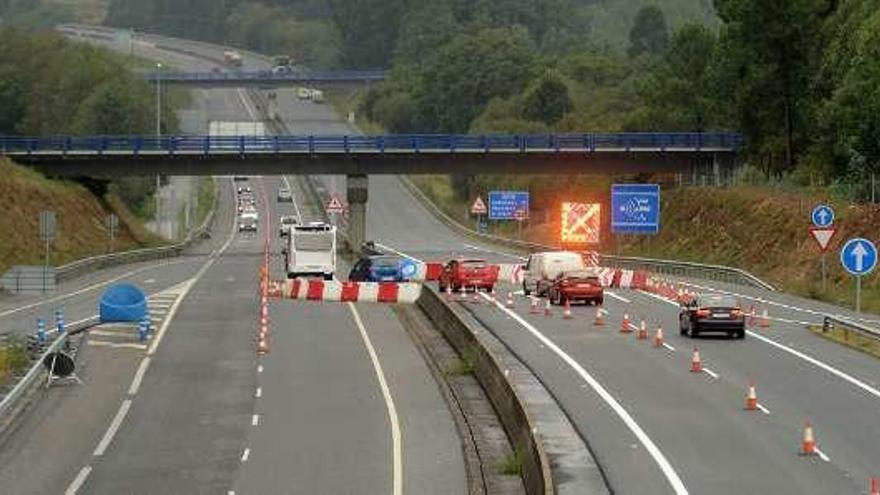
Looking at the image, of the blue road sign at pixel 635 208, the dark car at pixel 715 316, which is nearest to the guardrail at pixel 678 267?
the blue road sign at pixel 635 208

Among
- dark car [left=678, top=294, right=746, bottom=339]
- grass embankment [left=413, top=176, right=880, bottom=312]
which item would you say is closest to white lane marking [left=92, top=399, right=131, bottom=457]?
dark car [left=678, top=294, right=746, bottom=339]

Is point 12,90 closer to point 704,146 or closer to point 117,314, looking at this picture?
point 704,146

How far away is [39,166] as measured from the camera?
105 meters

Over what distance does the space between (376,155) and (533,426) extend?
256ft

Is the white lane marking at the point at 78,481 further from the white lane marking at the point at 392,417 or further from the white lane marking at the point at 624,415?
the white lane marking at the point at 624,415

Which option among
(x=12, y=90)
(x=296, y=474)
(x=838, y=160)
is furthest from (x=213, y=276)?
(x=12, y=90)

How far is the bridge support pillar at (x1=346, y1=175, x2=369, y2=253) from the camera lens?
10575 cm

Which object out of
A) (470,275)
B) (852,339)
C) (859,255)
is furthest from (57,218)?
(859,255)

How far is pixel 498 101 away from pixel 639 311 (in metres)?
136

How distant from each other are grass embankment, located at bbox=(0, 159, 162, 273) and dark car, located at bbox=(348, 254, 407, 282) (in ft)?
65.9

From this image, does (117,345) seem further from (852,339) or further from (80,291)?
(80,291)

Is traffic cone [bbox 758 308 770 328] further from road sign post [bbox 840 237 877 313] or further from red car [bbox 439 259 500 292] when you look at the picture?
red car [bbox 439 259 500 292]

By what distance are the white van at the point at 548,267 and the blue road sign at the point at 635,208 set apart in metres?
15.1

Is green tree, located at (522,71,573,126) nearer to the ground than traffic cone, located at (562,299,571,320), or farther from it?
farther from it
